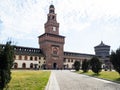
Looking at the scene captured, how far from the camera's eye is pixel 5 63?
14094 mm

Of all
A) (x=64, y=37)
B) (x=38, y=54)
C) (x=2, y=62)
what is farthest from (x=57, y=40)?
(x=2, y=62)

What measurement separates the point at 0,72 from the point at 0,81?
63 cm

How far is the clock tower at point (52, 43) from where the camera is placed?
242ft

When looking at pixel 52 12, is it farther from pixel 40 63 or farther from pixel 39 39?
pixel 40 63

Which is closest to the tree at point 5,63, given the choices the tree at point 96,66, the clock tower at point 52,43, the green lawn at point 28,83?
the green lawn at point 28,83

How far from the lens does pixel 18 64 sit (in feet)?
221

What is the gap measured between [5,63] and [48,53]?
5906 cm

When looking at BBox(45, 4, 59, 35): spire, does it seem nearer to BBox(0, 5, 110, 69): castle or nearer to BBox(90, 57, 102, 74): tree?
BBox(0, 5, 110, 69): castle

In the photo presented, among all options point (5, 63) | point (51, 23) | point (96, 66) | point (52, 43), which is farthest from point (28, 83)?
point (51, 23)

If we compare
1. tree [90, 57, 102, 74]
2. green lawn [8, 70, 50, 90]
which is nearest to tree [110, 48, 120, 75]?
tree [90, 57, 102, 74]

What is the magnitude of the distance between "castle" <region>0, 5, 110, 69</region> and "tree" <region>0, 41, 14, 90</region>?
53.2m

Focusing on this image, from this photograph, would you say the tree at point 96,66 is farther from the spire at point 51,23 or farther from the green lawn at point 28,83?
the spire at point 51,23

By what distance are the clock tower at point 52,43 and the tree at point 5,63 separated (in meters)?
57.5

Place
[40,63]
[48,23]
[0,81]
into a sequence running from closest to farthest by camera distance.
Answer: [0,81]
[40,63]
[48,23]
